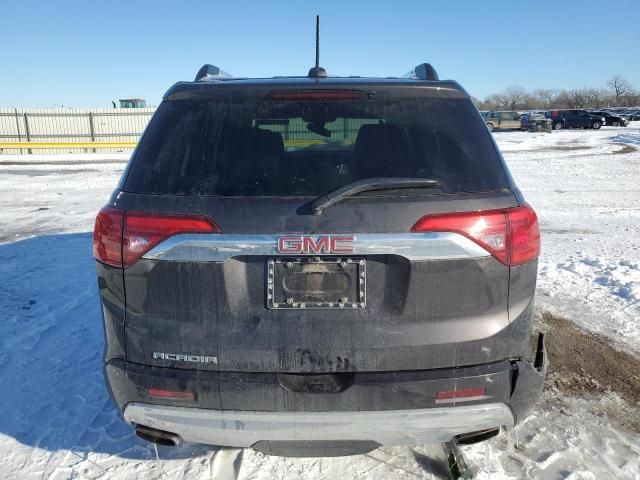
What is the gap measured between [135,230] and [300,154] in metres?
0.79

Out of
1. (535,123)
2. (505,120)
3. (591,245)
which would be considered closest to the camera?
(591,245)

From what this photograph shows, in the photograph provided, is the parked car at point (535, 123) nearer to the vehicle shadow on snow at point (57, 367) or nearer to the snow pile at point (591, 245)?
the snow pile at point (591, 245)

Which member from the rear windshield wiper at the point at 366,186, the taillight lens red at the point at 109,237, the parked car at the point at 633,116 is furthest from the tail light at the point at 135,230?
the parked car at the point at 633,116

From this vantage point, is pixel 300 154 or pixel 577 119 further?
pixel 577 119

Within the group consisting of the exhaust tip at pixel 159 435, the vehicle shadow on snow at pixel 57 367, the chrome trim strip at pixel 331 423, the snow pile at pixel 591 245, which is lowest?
the vehicle shadow on snow at pixel 57 367

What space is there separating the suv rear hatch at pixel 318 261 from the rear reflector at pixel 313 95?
0.95 feet

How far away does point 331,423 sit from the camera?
202 cm

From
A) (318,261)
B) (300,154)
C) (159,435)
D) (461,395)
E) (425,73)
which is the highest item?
(425,73)

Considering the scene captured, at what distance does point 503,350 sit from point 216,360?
1206 mm

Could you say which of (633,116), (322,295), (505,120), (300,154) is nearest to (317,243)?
(322,295)

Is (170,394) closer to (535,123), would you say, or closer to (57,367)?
(57,367)

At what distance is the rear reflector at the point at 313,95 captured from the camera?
221 cm

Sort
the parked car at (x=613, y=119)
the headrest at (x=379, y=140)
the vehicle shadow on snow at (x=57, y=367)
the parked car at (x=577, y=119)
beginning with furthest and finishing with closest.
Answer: the parked car at (x=613, y=119) < the parked car at (x=577, y=119) < the vehicle shadow on snow at (x=57, y=367) < the headrest at (x=379, y=140)

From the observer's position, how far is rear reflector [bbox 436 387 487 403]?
2.01 meters
